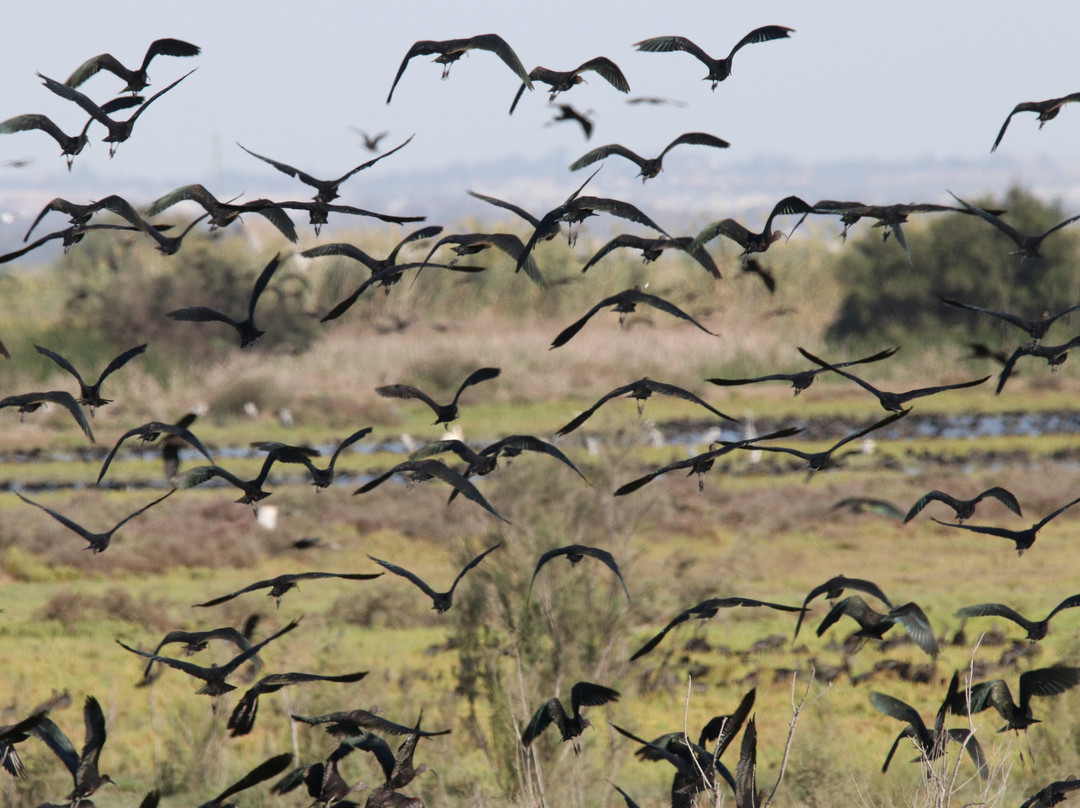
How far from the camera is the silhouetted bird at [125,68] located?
18.6ft

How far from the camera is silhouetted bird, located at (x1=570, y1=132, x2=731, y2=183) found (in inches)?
228

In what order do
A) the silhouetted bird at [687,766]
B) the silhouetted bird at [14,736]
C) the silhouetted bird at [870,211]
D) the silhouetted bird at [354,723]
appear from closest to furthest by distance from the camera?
the silhouetted bird at [14,736]
the silhouetted bird at [870,211]
the silhouetted bird at [687,766]
the silhouetted bird at [354,723]

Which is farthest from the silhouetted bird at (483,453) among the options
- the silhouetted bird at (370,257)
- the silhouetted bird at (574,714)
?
the silhouetted bird at (574,714)

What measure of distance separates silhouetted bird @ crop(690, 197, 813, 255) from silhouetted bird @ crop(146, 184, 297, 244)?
1.77 meters

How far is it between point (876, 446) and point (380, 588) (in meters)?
17.5

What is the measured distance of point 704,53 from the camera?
19.4 feet

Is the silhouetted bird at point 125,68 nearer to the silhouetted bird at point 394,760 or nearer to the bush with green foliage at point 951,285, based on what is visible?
the silhouetted bird at point 394,760

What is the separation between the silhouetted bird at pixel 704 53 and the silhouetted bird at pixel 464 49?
2.44ft

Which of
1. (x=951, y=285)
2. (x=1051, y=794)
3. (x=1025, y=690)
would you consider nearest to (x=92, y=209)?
(x=1025, y=690)

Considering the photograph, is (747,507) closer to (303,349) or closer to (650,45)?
(650,45)

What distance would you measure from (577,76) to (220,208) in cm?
175

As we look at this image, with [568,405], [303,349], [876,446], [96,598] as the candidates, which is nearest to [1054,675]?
[96,598]

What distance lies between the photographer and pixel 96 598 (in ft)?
53.9

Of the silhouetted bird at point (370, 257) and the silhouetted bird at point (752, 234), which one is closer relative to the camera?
the silhouetted bird at point (752, 234)
